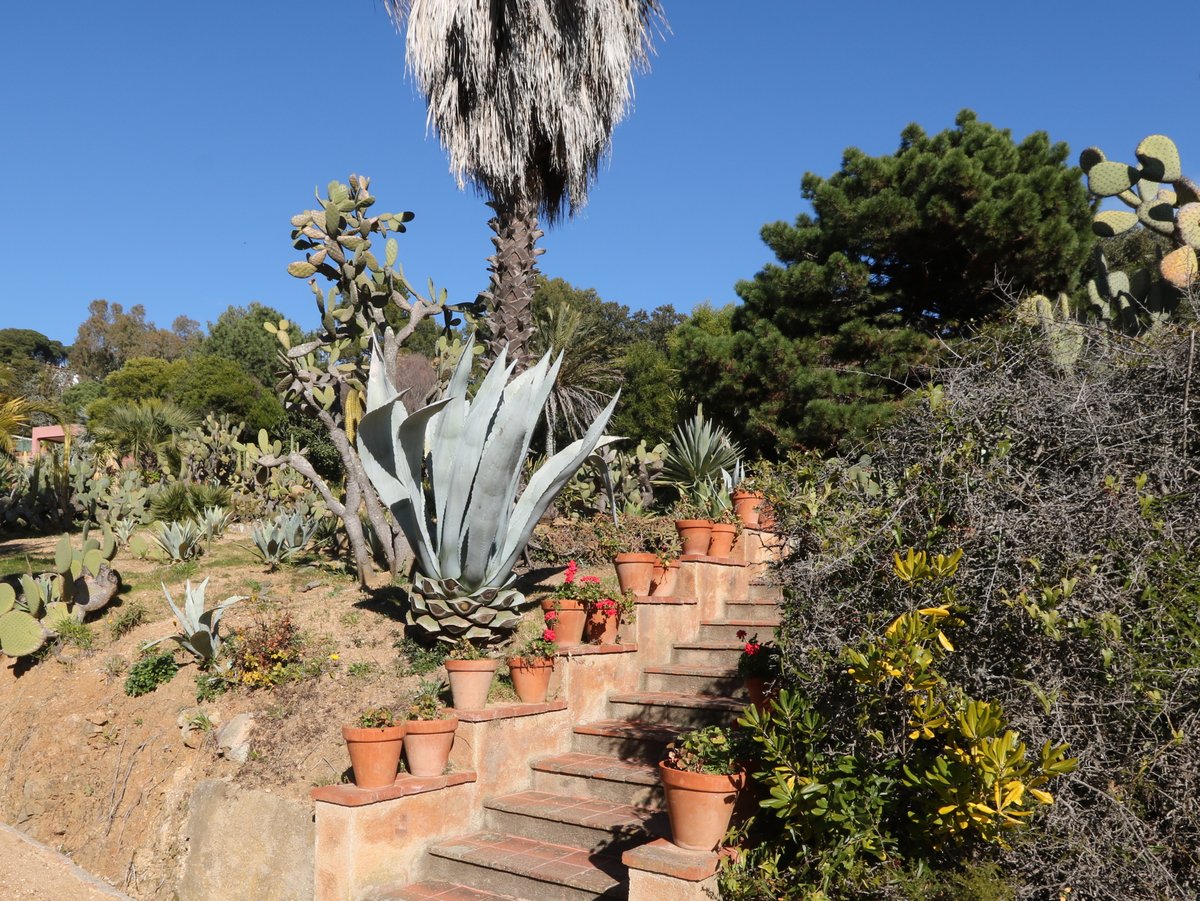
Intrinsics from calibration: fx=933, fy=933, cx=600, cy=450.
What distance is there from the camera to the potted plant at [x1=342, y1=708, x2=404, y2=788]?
4.72 metres

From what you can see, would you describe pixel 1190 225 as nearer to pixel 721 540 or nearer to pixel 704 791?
pixel 721 540

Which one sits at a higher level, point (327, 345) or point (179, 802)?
point (327, 345)

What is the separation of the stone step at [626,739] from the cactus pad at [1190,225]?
413 cm

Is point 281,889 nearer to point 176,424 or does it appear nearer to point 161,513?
point 161,513

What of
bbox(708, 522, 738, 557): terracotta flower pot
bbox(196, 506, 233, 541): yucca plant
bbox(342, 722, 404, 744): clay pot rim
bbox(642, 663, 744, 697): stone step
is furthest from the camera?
bbox(196, 506, 233, 541): yucca plant

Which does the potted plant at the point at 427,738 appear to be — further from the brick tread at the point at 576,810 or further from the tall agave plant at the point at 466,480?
the tall agave plant at the point at 466,480

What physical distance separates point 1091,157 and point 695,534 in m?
3.73

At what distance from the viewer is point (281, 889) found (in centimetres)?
482

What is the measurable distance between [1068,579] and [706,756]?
159 cm

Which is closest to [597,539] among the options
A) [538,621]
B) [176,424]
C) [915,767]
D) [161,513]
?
[538,621]

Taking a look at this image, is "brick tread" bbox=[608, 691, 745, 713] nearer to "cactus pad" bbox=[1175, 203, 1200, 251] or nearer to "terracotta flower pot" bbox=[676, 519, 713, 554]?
"terracotta flower pot" bbox=[676, 519, 713, 554]

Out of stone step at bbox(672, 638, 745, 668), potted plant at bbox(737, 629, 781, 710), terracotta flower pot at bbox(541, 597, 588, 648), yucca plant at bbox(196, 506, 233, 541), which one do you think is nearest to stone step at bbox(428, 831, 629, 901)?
potted plant at bbox(737, 629, 781, 710)

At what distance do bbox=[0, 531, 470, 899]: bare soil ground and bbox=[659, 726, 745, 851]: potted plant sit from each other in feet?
7.48

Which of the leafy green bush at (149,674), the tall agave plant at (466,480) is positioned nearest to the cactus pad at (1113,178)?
the tall agave plant at (466,480)
